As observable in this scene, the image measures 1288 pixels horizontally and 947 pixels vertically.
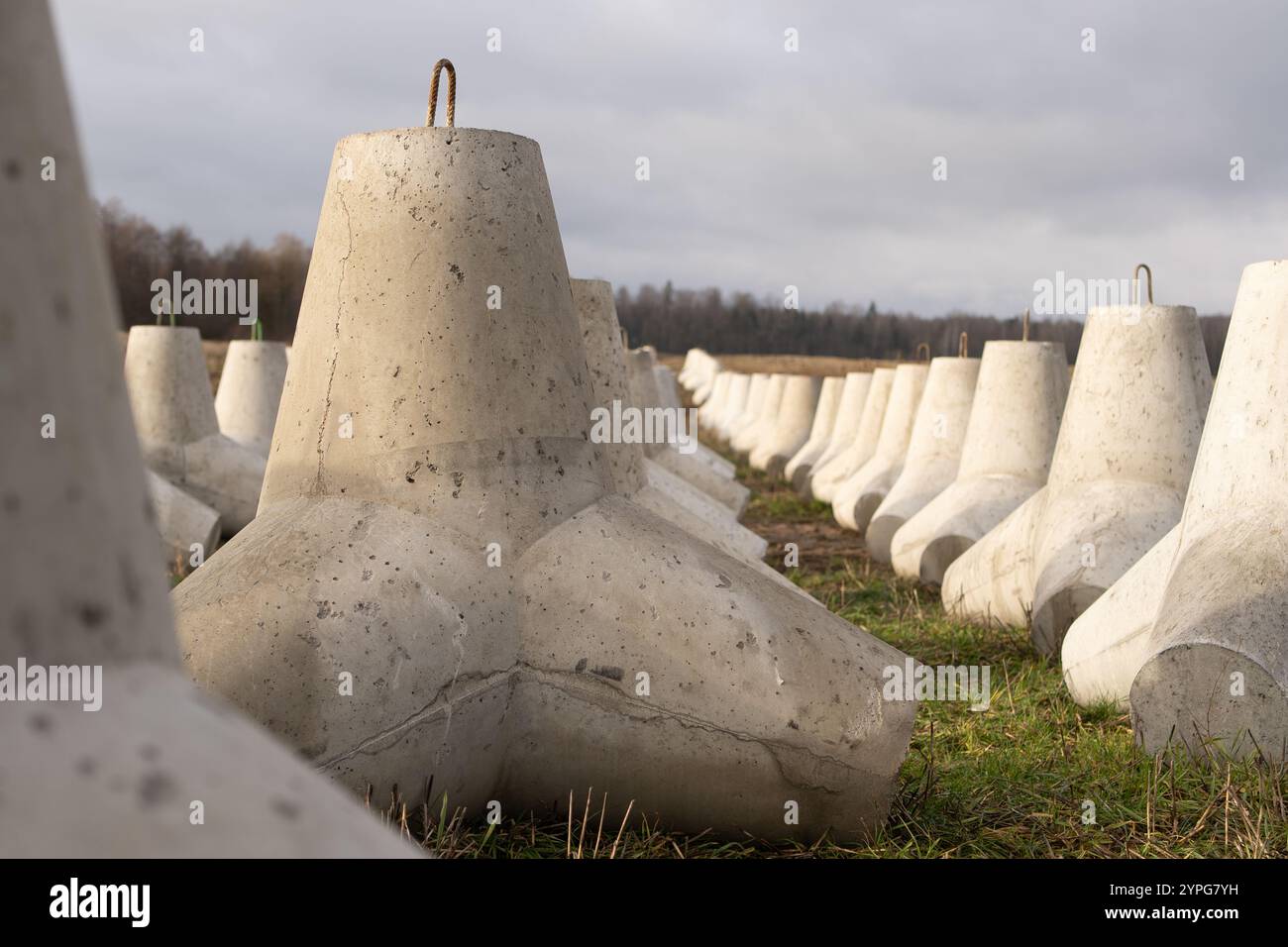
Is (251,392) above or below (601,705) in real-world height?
above

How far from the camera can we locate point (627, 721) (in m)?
3.19

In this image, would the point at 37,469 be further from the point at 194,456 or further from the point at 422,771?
the point at 194,456

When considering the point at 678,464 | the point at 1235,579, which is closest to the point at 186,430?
the point at 678,464

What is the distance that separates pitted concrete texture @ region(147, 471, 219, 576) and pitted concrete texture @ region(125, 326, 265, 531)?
68 centimetres

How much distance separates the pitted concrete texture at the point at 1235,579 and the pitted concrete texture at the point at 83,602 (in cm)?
317

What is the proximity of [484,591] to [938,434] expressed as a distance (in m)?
7.45

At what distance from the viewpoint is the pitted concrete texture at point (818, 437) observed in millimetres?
15906

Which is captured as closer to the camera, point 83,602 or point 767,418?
point 83,602

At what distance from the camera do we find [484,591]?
10.7ft

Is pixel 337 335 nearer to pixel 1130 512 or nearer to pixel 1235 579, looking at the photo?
pixel 1235 579

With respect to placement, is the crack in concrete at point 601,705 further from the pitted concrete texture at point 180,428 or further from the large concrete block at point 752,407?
the large concrete block at point 752,407

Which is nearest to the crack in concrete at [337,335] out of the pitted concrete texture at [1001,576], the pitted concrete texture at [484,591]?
the pitted concrete texture at [484,591]

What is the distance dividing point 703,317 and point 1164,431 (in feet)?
165

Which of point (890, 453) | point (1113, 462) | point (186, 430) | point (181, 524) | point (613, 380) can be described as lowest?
point (181, 524)
